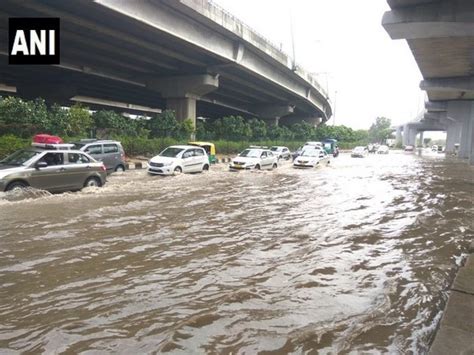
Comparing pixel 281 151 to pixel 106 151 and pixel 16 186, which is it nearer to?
pixel 106 151

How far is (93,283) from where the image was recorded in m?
5.19

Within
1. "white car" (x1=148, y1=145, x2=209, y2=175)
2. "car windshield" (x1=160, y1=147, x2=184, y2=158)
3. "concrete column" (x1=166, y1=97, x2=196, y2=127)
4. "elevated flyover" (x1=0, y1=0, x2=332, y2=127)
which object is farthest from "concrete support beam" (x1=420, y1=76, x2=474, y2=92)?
"car windshield" (x1=160, y1=147, x2=184, y2=158)

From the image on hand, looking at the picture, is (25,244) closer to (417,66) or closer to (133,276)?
(133,276)

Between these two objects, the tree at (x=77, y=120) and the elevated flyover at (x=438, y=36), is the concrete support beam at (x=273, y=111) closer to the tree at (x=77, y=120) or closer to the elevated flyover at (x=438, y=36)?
the elevated flyover at (x=438, y=36)

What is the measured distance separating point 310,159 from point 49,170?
18.8 m

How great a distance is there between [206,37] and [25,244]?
20249mm

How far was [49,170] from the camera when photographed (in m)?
11.3

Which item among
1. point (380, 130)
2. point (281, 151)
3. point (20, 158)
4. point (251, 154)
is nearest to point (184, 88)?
point (281, 151)

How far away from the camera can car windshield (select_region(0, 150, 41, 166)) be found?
1094 centimetres

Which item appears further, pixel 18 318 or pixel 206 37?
pixel 206 37

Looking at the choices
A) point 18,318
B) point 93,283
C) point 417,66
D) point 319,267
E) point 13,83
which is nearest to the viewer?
point 18,318

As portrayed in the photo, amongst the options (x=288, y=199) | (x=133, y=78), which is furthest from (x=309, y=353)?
(x=133, y=78)

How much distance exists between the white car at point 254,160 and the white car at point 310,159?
2028 mm

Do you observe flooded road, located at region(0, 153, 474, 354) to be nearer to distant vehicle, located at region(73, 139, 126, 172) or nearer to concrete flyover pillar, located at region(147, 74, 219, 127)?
distant vehicle, located at region(73, 139, 126, 172)
